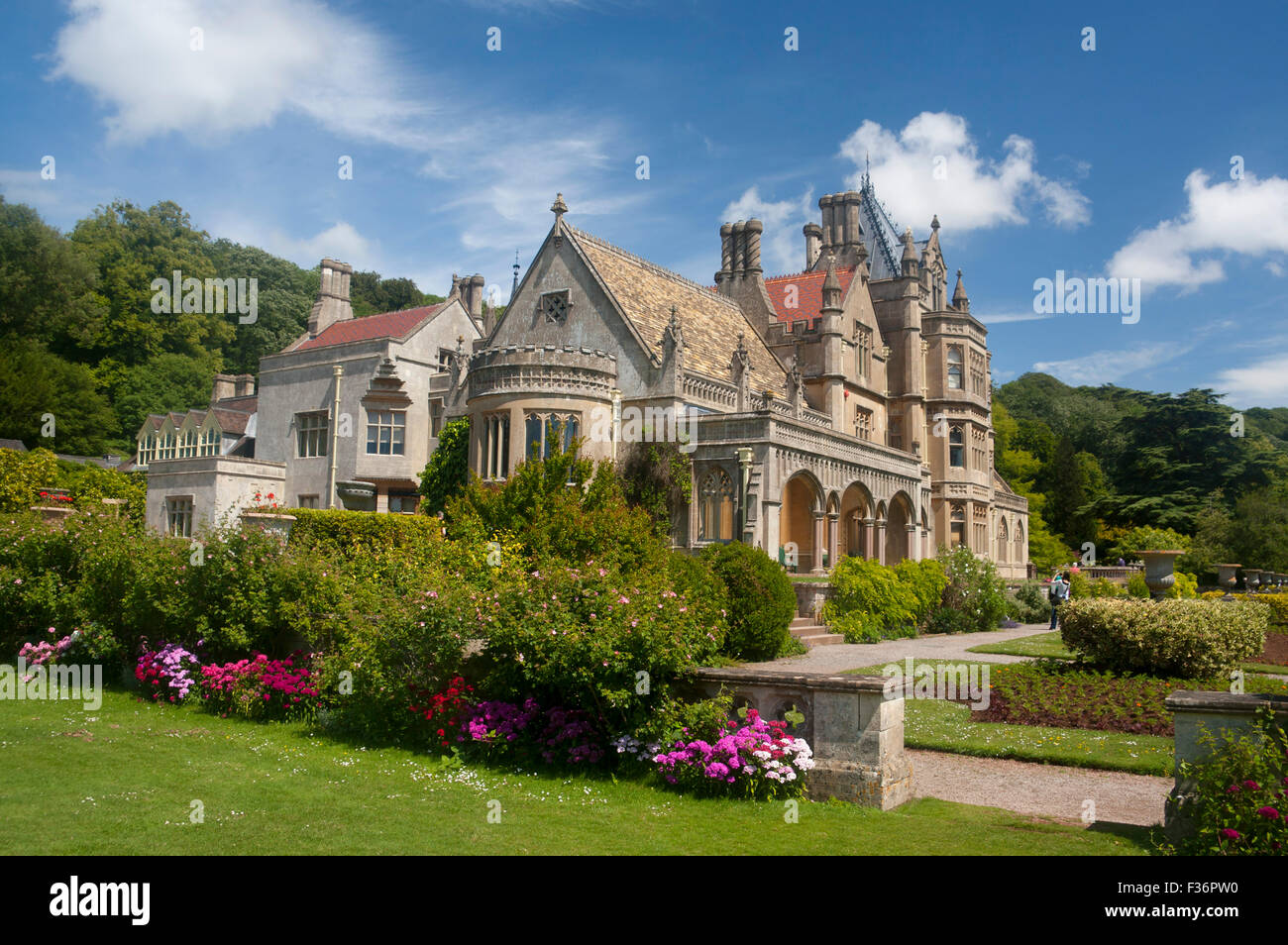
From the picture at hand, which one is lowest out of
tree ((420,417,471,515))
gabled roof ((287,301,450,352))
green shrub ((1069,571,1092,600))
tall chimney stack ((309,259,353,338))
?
green shrub ((1069,571,1092,600))

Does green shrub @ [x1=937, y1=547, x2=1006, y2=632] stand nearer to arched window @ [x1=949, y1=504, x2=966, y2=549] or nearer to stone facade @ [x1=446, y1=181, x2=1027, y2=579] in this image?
stone facade @ [x1=446, y1=181, x2=1027, y2=579]

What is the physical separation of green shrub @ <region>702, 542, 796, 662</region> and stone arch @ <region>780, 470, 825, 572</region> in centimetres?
951

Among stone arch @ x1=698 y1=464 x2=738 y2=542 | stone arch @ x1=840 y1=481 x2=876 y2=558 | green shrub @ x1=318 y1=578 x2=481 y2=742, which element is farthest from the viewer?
stone arch @ x1=840 y1=481 x2=876 y2=558

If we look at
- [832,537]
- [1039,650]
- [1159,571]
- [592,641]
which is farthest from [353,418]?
[592,641]

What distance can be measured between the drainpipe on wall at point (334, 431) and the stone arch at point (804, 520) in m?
22.1

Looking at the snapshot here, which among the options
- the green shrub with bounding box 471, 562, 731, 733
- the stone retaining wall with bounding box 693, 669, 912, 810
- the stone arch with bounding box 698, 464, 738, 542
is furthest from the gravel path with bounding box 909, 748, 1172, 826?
the stone arch with bounding box 698, 464, 738, 542

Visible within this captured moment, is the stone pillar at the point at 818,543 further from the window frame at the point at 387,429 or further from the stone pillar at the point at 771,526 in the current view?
the window frame at the point at 387,429

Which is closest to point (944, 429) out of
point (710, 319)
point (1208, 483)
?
point (710, 319)

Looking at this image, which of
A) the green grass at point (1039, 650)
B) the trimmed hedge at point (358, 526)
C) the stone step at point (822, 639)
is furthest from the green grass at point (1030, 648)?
the trimmed hedge at point (358, 526)

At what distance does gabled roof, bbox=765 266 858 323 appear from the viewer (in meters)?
40.3

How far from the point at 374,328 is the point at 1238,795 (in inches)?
1751

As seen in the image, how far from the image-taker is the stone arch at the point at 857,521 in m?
31.4
